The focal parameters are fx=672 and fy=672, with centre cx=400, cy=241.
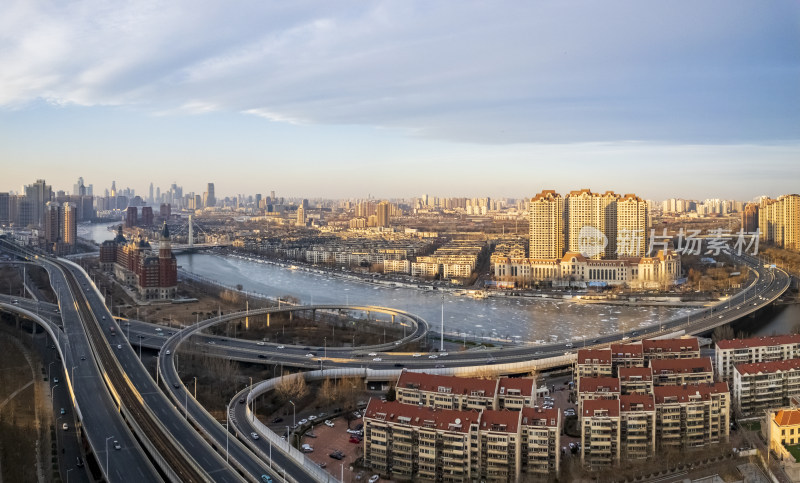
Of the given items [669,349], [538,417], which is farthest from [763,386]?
[538,417]

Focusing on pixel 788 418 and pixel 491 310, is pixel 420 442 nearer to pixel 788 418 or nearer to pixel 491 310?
pixel 788 418

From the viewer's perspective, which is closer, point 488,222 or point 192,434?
point 192,434

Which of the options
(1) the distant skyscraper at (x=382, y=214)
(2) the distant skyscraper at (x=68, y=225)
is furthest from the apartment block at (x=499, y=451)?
(1) the distant skyscraper at (x=382, y=214)

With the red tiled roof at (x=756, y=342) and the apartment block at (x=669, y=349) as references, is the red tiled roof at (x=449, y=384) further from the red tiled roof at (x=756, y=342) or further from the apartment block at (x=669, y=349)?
the red tiled roof at (x=756, y=342)

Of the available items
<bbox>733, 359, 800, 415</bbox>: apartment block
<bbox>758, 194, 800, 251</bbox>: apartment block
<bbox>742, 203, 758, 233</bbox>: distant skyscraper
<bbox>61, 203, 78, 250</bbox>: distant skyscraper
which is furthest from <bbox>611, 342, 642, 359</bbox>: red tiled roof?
<bbox>61, 203, 78, 250</bbox>: distant skyscraper

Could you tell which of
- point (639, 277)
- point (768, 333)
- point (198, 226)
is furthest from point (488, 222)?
point (768, 333)

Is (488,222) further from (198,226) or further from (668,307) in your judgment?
(668,307)
